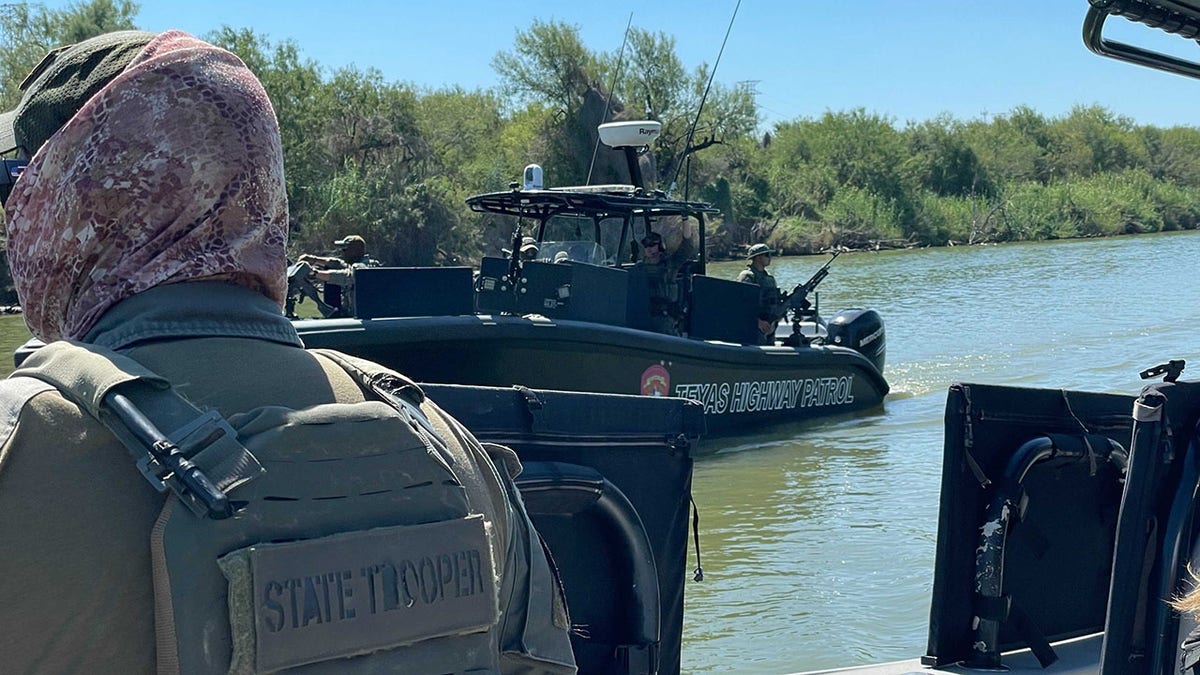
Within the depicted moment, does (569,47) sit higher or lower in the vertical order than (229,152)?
higher

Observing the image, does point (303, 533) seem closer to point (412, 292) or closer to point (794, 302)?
point (412, 292)

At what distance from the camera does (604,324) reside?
9766 millimetres

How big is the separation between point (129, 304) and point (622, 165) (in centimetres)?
3490

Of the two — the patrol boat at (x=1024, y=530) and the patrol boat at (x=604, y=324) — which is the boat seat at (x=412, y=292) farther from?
the patrol boat at (x=1024, y=530)

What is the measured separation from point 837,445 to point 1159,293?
15.6 meters

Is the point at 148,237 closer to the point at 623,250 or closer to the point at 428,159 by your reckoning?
the point at 623,250

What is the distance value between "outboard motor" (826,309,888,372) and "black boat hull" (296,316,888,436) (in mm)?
368

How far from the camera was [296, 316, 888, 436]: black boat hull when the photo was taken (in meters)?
8.36

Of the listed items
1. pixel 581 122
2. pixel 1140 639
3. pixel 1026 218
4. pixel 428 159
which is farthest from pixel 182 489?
pixel 1026 218

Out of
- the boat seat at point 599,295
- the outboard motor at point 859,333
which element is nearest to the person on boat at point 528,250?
the boat seat at point 599,295

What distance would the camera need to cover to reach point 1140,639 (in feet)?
7.64

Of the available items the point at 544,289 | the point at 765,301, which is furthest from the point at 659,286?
the point at 765,301

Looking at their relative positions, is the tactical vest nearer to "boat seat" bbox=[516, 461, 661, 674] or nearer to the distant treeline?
"boat seat" bbox=[516, 461, 661, 674]

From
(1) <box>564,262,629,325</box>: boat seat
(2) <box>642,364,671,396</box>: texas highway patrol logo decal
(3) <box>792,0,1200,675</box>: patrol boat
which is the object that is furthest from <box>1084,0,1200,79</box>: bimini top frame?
(1) <box>564,262,629,325</box>: boat seat
